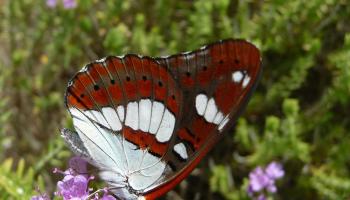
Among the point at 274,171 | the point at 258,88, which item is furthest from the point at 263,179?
the point at 258,88

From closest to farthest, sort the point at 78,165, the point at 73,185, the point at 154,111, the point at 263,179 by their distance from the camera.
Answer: the point at 73,185, the point at 78,165, the point at 154,111, the point at 263,179

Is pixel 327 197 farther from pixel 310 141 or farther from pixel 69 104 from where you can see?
pixel 69 104

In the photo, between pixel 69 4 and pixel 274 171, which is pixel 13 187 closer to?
pixel 274 171

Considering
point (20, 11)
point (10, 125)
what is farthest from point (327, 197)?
point (20, 11)

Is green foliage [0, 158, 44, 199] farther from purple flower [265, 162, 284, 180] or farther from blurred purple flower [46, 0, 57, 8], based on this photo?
blurred purple flower [46, 0, 57, 8]

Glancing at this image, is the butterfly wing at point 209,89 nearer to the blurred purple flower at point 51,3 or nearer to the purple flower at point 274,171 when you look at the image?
the purple flower at point 274,171

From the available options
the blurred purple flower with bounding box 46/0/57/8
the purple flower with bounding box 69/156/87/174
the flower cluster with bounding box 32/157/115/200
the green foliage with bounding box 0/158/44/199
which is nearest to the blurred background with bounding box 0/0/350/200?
the blurred purple flower with bounding box 46/0/57/8
